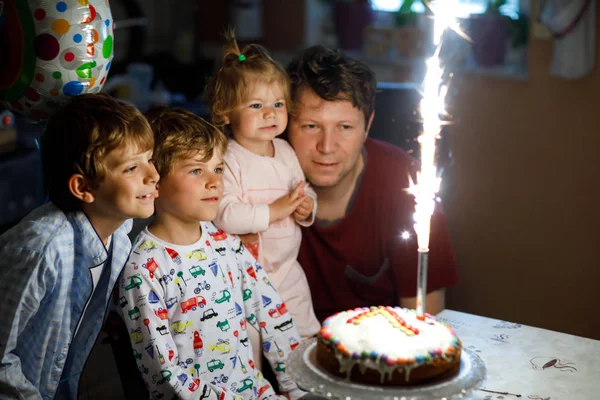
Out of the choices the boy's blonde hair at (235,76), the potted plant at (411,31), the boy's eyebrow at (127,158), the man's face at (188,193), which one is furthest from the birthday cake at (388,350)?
the potted plant at (411,31)

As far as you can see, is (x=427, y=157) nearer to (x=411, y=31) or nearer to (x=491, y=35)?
(x=491, y=35)

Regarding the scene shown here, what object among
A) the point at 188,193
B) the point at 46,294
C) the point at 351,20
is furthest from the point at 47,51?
the point at 351,20

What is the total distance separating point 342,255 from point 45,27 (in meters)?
1.04

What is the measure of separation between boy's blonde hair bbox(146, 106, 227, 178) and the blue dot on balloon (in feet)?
0.56

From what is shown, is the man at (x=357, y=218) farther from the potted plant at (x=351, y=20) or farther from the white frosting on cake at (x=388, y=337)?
the potted plant at (x=351, y=20)

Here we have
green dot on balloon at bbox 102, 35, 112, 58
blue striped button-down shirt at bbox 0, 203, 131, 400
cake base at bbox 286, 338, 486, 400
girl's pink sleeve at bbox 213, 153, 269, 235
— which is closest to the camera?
cake base at bbox 286, 338, 486, 400

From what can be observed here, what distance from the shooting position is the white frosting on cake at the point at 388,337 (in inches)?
55.5

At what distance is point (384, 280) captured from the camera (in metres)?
2.32

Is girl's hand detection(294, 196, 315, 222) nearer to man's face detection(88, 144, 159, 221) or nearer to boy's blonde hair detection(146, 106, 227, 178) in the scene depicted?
boy's blonde hair detection(146, 106, 227, 178)

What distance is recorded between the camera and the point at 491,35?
3664 mm

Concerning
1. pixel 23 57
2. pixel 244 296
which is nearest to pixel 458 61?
pixel 244 296

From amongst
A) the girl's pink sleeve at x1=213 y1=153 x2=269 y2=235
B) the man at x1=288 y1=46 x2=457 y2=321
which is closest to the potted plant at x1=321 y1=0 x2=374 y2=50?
the man at x1=288 y1=46 x2=457 y2=321

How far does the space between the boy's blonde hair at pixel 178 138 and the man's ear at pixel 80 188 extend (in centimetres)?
20

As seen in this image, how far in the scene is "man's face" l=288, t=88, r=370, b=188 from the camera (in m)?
2.12
